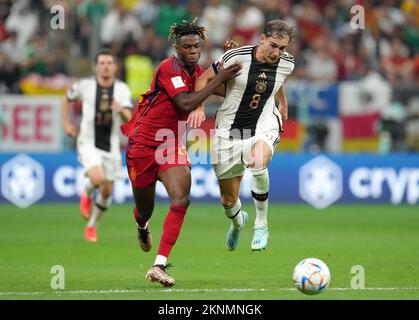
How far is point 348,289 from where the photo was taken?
974 cm

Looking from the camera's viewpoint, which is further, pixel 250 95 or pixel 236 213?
pixel 236 213

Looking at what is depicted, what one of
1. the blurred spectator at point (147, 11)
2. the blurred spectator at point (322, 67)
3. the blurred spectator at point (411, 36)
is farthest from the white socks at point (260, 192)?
the blurred spectator at point (411, 36)

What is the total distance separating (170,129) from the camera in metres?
10.4

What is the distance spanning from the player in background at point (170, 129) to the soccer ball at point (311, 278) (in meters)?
1.46

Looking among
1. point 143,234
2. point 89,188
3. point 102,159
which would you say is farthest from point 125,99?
point 143,234

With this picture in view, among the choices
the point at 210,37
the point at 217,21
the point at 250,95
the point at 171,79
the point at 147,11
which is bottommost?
the point at 250,95

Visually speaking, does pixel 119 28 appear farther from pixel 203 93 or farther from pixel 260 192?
pixel 203 93

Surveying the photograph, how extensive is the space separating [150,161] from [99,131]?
500 cm

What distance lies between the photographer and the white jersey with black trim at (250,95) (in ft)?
35.7

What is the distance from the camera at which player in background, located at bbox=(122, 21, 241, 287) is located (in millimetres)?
10047

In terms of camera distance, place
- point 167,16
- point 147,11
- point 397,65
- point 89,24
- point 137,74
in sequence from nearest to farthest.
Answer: point 137,74, point 89,24, point 397,65, point 167,16, point 147,11

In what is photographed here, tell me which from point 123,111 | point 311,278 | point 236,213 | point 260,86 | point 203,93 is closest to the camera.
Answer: point 311,278

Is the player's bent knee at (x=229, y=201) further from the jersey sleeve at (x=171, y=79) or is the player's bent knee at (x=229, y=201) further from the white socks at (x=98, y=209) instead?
the white socks at (x=98, y=209)

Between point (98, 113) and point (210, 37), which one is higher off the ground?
point (210, 37)
